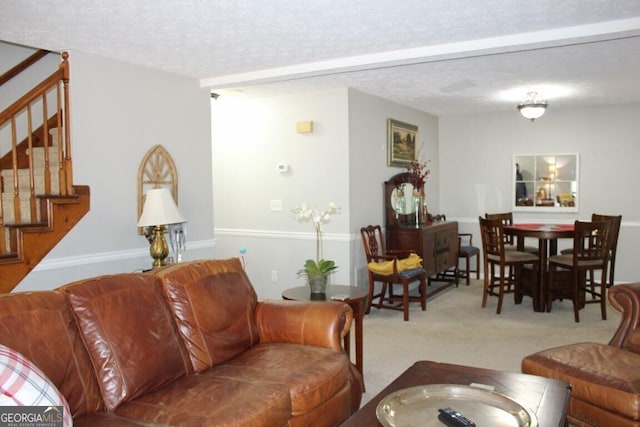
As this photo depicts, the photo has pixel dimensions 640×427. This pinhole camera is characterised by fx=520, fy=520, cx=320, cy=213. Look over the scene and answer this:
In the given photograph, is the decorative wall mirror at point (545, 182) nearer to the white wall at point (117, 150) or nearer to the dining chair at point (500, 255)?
the dining chair at point (500, 255)

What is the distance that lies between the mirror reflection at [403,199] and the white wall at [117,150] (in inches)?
93.4

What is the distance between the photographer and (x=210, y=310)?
2.74 metres

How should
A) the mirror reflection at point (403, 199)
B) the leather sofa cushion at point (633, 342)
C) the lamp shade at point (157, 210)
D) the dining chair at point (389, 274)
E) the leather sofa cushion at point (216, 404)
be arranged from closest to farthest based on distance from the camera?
the leather sofa cushion at point (216, 404) → the leather sofa cushion at point (633, 342) → the lamp shade at point (157, 210) → the dining chair at point (389, 274) → the mirror reflection at point (403, 199)

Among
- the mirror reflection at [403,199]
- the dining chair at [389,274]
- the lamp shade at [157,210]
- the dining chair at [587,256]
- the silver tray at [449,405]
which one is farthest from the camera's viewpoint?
the mirror reflection at [403,199]

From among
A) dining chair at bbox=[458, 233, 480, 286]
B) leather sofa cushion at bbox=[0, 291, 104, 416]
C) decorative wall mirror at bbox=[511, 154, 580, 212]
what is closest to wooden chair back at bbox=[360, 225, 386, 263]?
dining chair at bbox=[458, 233, 480, 286]

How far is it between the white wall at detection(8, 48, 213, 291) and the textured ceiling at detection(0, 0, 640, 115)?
18cm

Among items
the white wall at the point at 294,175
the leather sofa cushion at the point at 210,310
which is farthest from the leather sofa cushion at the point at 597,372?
the white wall at the point at 294,175

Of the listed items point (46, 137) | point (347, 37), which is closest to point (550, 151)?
point (347, 37)

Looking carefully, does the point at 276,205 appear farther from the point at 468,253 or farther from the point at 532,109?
the point at 532,109

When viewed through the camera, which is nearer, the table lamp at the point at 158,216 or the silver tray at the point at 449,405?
the silver tray at the point at 449,405

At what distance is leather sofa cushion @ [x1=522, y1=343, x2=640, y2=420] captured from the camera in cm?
228

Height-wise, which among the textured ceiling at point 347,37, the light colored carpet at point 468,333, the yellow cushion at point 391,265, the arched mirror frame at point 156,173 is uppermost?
the textured ceiling at point 347,37

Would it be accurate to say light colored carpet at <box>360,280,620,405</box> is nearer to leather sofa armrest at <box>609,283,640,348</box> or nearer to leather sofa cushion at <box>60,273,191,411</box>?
leather sofa armrest at <box>609,283,640,348</box>

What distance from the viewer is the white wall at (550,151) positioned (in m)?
6.57
